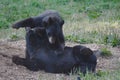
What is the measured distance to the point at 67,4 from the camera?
1995 cm

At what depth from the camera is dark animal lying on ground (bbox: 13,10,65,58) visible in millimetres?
7691

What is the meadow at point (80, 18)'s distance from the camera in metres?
11.2

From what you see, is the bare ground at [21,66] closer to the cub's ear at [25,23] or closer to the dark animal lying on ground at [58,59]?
the dark animal lying on ground at [58,59]

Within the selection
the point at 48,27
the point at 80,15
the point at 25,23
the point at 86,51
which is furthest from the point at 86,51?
the point at 80,15

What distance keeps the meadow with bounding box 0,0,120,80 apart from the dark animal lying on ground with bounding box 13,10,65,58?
803 millimetres

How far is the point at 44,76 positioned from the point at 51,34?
0.68 meters

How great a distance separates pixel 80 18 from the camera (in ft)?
53.5

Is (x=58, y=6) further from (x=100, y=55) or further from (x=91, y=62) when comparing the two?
(x=91, y=62)

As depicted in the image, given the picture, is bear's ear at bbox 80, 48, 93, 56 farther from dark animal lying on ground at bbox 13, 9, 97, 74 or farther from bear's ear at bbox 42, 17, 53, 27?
bear's ear at bbox 42, 17, 53, 27

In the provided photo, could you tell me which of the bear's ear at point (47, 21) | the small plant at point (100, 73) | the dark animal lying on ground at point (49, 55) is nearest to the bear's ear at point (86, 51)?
the dark animal lying on ground at point (49, 55)

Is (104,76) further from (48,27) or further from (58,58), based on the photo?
(48,27)

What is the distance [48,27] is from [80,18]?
864 cm

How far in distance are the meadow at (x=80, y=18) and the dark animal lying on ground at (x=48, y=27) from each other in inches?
Result: 31.6

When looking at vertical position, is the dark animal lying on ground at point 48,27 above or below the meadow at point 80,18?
above
